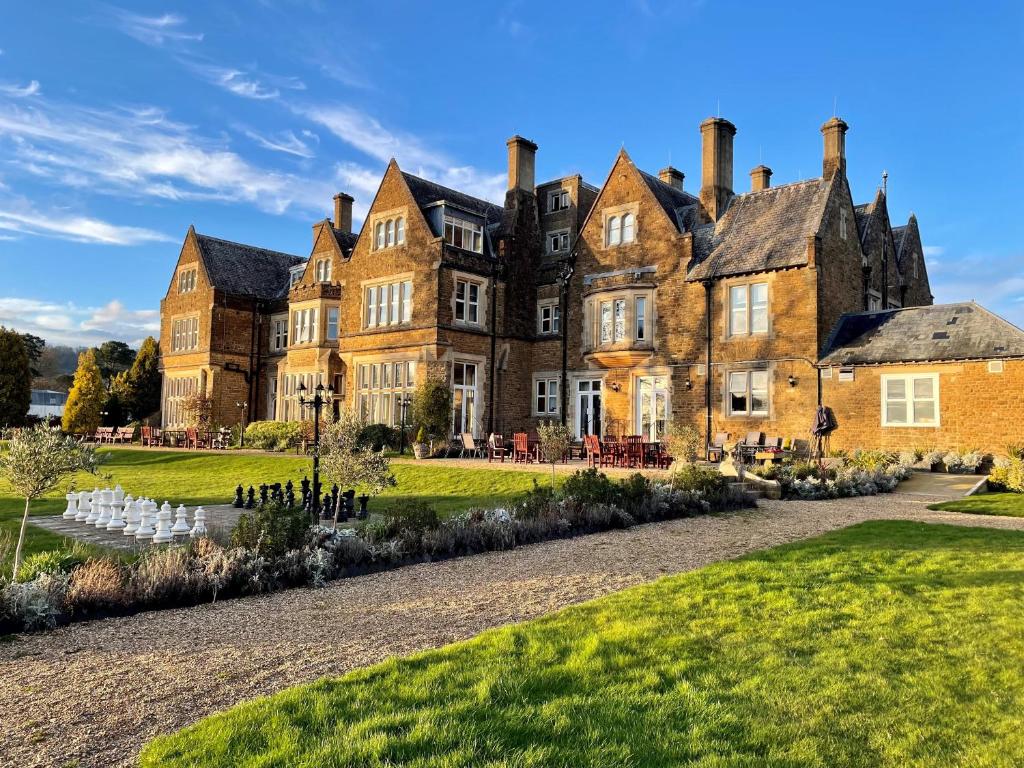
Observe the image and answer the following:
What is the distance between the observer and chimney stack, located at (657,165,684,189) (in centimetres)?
3497

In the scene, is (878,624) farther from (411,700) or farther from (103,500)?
(103,500)

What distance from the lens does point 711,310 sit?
2638 centimetres

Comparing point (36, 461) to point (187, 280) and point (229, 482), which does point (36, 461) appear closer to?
point (229, 482)

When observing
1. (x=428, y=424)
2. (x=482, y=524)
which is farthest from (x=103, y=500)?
(x=428, y=424)

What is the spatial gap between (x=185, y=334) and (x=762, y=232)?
32289mm

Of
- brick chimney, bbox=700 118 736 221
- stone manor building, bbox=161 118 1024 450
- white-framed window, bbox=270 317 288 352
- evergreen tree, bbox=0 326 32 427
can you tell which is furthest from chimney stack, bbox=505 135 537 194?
evergreen tree, bbox=0 326 32 427

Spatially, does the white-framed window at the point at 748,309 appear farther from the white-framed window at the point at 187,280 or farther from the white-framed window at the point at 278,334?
the white-framed window at the point at 187,280

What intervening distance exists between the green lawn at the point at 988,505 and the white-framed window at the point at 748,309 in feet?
33.7

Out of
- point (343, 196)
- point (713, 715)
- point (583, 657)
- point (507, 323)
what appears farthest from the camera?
point (343, 196)

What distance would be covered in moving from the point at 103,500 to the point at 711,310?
67.3 ft

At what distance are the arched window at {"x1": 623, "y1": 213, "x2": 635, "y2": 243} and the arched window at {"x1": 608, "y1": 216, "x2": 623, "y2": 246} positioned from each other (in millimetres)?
200

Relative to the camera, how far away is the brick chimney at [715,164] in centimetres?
2796

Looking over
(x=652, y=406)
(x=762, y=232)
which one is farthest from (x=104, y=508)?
(x=762, y=232)

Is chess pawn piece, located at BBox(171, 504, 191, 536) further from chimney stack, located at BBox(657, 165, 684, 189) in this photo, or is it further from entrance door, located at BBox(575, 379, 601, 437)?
chimney stack, located at BBox(657, 165, 684, 189)
